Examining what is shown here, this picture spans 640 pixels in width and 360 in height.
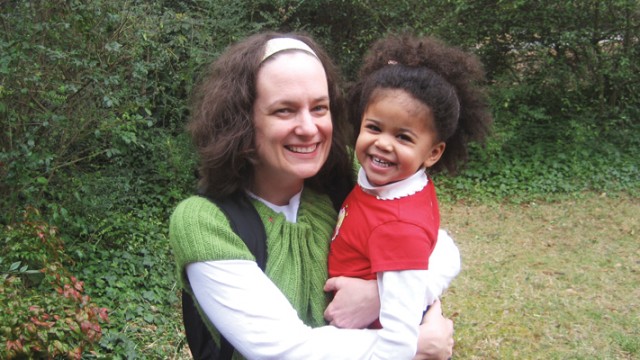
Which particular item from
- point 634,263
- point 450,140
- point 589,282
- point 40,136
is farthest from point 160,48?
point 634,263

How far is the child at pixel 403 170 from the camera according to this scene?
1.89 meters

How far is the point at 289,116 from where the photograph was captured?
1.96 meters

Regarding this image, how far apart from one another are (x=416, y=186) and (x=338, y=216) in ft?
1.04

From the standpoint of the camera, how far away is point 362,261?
203 centimetres

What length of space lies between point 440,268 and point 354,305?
1.30 ft

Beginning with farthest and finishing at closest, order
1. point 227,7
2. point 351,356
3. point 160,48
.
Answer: point 227,7 < point 160,48 < point 351,356

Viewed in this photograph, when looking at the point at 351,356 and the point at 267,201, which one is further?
the point at 267,201

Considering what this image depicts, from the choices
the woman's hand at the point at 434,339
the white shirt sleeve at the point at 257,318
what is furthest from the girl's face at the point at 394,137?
the white shirt sleeve at the point at 257,318

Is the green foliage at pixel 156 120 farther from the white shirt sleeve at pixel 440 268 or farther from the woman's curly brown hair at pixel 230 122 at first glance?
the white shirt sleeve at pixel 440 268

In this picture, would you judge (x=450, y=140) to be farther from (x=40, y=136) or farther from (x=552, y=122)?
(x=552, y=122)

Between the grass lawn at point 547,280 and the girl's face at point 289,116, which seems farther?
the grass lawn at point 547,280

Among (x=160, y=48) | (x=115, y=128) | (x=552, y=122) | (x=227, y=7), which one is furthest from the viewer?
(x=552, y=122)

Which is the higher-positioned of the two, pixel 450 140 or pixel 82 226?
pixel 450 140

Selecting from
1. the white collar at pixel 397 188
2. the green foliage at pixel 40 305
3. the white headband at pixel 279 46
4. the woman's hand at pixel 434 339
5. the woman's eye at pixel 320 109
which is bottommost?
the green foliage at pixel 40 305
